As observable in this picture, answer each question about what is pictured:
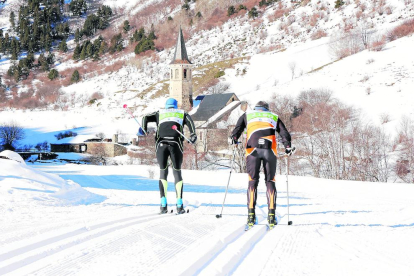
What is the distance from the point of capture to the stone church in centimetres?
5022

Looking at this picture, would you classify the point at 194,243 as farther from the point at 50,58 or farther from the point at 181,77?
the point at 50,58

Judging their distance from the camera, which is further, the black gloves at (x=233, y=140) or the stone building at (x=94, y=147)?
the stone building at (x=94, y=147)

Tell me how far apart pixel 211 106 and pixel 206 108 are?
92 centimetres

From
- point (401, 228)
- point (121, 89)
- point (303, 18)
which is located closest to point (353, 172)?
point (401, 228)

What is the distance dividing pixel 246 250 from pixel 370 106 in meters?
39.8

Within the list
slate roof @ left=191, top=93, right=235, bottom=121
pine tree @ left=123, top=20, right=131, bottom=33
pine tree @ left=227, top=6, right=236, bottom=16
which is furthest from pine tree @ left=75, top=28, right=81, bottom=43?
slate roof @ left=191, top=93, right=235, bottom=121

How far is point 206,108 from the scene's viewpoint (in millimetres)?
59906

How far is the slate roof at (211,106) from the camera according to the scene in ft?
189

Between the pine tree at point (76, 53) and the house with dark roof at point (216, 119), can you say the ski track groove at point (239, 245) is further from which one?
the pine tree at point (76, 53)

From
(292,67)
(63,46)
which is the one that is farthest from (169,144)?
(63,46)

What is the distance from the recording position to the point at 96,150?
58.8 m

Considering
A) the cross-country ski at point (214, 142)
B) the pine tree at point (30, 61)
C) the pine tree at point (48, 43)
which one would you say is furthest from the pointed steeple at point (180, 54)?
the pine tree at point (48, 43)

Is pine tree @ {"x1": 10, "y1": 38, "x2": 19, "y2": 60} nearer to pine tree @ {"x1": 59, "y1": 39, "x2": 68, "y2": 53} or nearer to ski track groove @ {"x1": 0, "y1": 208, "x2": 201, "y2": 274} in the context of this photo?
pine tree @ {"x1": 59, "y1": 39, "x2": 68, "y2": 53}

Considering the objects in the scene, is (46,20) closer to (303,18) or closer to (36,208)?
(303,18)
